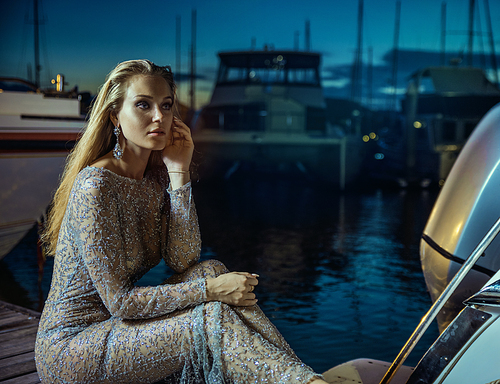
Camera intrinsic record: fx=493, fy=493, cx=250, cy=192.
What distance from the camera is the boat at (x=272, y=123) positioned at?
1344 centimetres

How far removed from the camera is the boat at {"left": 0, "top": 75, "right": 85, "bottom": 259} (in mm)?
4332

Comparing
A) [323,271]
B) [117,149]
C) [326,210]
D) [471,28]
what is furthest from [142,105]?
[471,28]

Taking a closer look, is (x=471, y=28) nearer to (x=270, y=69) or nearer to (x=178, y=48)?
(x=270, y=69)

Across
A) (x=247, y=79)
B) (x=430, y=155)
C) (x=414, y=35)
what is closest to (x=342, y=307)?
(x=247, y=79)

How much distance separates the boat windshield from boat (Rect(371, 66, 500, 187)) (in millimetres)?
3098

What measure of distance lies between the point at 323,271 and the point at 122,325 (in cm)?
393

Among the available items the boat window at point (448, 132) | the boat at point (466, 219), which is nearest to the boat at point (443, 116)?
the boat window at point (448, 132)

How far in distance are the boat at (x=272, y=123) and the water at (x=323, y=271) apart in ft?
11.9

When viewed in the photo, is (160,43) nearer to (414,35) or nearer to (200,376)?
(414,35)

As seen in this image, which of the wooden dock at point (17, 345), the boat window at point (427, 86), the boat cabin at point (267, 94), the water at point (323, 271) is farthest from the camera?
the boat window at point (427, 86)

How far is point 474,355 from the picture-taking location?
40.9 inches

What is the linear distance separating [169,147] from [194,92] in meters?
15.4

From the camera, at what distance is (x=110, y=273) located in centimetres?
115

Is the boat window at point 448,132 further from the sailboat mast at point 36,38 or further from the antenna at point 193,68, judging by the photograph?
the sailboat mast at point 36,38
